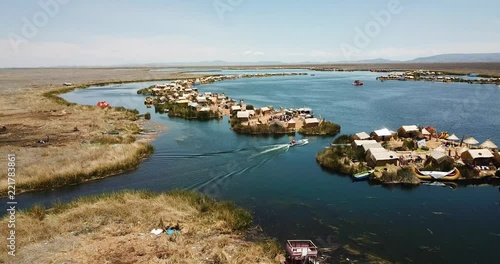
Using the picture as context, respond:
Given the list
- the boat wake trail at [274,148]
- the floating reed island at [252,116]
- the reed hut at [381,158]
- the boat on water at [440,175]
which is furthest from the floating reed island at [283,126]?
the boat on water at [440,175]

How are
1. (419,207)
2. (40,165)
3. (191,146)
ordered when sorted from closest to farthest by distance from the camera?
(419,207) → (40,165) → (191,146)

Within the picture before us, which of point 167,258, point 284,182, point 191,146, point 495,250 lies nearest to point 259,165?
point 284,182

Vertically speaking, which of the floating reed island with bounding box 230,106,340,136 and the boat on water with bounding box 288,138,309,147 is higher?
the floating reed island with bounding box 230,106,340,136

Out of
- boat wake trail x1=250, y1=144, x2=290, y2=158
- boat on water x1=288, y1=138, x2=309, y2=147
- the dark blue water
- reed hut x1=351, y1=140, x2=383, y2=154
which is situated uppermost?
reed hut x1=351, y1=140, x2=383, y2=154

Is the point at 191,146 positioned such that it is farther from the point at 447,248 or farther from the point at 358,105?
the point at 358,105

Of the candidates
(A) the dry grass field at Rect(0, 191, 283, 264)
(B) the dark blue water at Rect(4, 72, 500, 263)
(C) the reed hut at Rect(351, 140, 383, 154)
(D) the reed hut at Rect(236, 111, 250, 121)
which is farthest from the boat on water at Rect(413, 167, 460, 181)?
(D) the reed hut at Rect(236, 111, 250, 121)

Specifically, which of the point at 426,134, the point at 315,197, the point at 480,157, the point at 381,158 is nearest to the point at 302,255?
the point at 315,197

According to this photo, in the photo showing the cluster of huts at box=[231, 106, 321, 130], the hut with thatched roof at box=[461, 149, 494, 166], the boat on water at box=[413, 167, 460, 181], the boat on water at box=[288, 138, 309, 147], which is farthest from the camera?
the cluster of huts at box=[231, 106, 321, 130]

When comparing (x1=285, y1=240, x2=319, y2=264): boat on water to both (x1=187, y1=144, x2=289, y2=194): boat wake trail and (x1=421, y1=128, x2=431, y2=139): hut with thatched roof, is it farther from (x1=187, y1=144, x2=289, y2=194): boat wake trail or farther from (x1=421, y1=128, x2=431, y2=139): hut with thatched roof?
(x1=421, y1=128, x2=431, y2=139): hut with thatched roof
